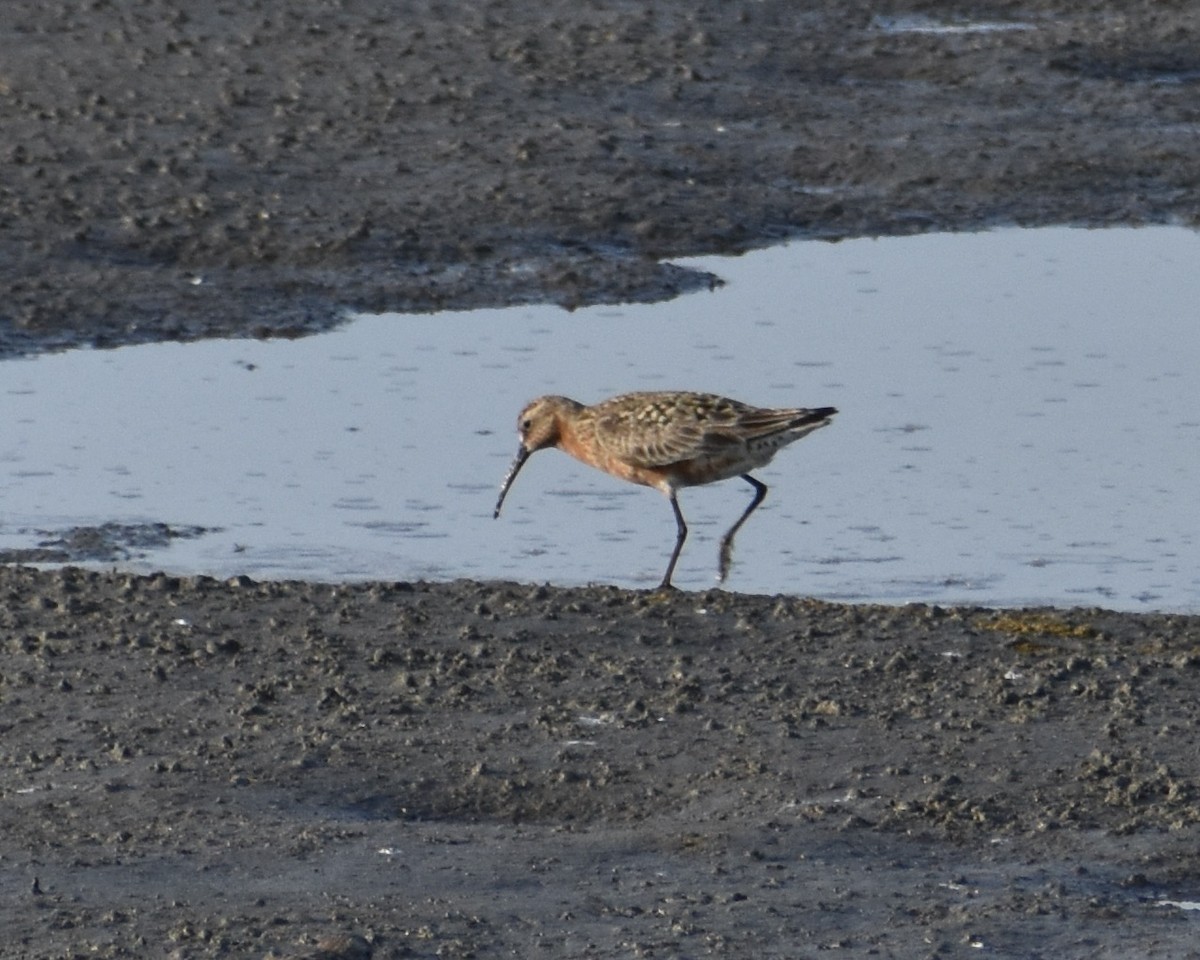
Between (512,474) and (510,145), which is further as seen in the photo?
(510,145)

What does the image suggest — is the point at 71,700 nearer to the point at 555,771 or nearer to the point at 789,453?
the point at 555,771

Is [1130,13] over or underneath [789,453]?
over

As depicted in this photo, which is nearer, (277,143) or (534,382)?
(534,382)

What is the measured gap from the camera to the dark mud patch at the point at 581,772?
6234mm

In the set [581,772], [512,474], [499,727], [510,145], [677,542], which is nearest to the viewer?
[581,772]

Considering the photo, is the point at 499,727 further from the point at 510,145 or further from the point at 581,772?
the point at 510,145

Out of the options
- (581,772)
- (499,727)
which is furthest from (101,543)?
(581,772)

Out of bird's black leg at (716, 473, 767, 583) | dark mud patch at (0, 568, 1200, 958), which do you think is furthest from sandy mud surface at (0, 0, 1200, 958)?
bird's black leg at (716, 473, 767, 583)

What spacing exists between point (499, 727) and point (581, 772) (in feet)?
1.48

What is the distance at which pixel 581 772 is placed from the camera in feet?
23.8

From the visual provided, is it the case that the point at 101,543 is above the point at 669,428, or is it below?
below

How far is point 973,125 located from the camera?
17.1 m

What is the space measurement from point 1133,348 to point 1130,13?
8399mm

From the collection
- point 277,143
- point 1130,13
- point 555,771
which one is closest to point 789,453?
point 555,771
